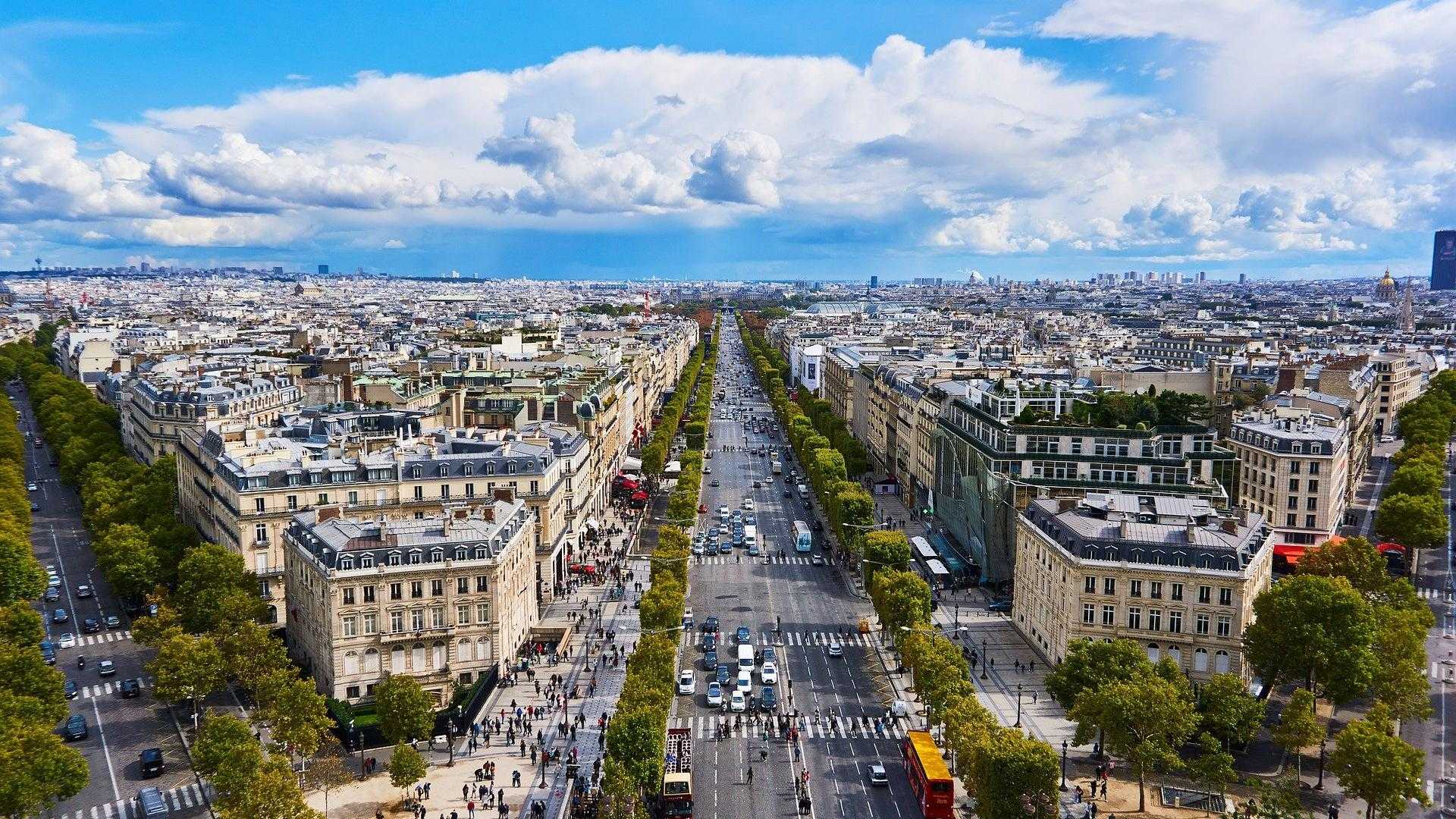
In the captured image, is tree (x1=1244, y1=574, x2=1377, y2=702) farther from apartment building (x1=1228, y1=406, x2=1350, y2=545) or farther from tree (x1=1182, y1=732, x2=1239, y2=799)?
apartment building (x1=1228, y1=406, x2=1350, y2=545)

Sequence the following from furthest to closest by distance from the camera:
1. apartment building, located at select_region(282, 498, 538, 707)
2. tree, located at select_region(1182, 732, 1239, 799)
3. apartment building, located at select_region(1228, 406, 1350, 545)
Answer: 1. apartment building, located at select_region(1228, 406, 1350, 545)
2. apartment building, located at select_region(282, 498, 538, 707)
3. tree, located at select_region(1182, 732, 1239, 799)

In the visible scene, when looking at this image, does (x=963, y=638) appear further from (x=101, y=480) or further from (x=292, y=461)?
(x=101, y=480)

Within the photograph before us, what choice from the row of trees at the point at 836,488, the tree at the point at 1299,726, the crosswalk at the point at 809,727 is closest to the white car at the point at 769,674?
the crosswalk at the point at 809,727

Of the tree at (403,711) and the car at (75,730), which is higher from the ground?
the tree at (403,711)

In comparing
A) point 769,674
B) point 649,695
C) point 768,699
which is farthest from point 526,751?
point 769,674

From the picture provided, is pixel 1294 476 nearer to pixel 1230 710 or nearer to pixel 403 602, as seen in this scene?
pixel 1230 710

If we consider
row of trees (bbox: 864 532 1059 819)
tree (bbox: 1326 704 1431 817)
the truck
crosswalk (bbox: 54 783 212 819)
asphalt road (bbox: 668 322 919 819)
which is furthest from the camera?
asphalt road (bbox: 668 322 919 819)

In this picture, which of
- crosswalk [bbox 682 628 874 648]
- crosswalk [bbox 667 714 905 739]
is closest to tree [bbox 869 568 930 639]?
crosswalk [bbox 682 628 874 648]

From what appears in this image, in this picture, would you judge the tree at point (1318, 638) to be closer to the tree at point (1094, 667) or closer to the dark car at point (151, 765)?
the tree at point (1094, 667)
